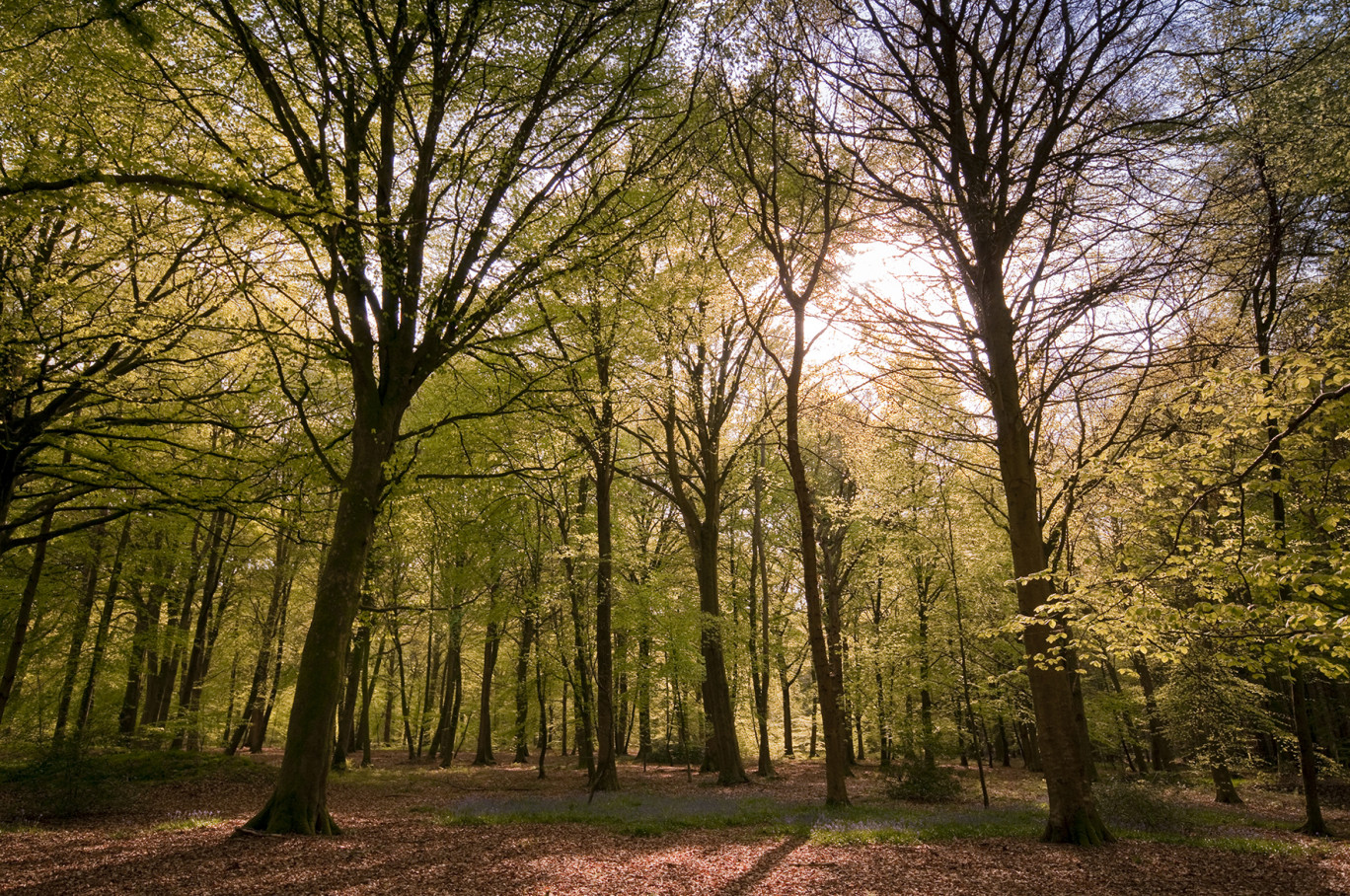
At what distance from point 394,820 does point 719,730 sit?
10072 mm

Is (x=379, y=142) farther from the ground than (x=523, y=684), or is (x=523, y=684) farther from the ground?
(x=379, y=142)

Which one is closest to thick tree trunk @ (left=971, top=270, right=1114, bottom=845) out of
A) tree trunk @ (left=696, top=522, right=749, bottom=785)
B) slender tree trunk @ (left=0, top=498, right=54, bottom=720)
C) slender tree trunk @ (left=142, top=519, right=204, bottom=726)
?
tree trunk @ (left=696, top=522, right=749, bottom=785)

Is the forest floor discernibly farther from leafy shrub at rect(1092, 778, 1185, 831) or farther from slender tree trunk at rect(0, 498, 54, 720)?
slender tree trunk at rect(0, 498, 54, 720)

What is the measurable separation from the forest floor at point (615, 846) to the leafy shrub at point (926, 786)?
0.67m

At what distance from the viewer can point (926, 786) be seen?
14.9m

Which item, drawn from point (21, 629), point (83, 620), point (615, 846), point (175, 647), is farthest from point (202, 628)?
point (615, 846)

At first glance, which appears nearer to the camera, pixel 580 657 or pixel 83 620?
pixel 580 657

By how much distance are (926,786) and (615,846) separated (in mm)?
9706

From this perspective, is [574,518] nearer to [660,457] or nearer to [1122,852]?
[660,457]

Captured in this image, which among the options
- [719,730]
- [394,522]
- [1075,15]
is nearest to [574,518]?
[394,522]

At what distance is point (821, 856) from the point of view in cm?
749

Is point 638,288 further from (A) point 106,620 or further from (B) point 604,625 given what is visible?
(A) point 106,620

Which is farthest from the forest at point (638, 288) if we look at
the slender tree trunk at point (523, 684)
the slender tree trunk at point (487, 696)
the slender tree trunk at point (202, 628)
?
the slender tree trunk at point (487, 696)

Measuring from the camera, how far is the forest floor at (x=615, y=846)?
6188 mm
